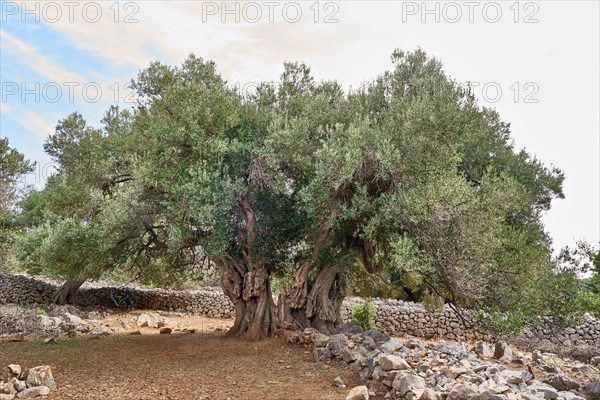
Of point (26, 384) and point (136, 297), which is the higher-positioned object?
point (26, 384)

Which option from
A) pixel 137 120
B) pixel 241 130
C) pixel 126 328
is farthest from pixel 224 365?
pixel 126 328

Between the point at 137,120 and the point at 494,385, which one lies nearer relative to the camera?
the point at 494,385

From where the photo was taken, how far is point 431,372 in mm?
9312

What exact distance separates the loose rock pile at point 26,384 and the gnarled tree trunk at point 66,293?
1635cm

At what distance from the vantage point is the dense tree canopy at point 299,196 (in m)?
11.8

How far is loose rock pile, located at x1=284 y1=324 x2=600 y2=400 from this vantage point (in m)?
8.16

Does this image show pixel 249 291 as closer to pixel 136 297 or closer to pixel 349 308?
pixel 349 308

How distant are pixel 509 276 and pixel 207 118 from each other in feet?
31.1

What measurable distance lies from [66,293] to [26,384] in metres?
17.7

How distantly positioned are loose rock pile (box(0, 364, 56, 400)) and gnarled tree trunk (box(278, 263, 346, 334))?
6680 mm

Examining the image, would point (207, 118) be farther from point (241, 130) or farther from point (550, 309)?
point (550, 309)

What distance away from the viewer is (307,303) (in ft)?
48.1

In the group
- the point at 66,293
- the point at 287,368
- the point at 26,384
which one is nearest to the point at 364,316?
the point at 287,368

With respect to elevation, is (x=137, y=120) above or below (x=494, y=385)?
above
